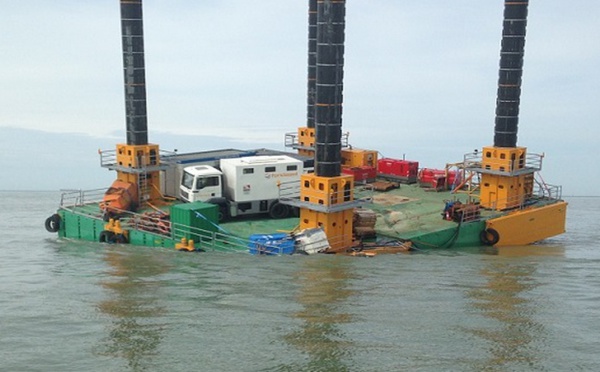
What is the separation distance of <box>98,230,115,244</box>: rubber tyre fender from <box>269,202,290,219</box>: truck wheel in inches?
347

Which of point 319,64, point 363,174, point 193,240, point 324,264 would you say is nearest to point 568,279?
point 324,264

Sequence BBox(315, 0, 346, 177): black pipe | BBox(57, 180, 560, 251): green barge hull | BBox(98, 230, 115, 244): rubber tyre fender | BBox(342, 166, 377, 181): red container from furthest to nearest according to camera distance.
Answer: BBox(342, 166, 377, 181): red container < BBox(98, 230, 115, 244): rubber tyre fender < BBox(57, 180, 560, 251): green barge hull < BBox(315, 0, 346, 177): black pipe

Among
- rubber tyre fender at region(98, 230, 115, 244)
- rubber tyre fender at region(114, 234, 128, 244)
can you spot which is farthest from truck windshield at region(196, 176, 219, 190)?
rubber tyre fender at region(98, 230, 115, 244)

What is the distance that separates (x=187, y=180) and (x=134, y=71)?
28.1 ft

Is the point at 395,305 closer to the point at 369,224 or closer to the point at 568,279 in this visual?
the point at 568,279

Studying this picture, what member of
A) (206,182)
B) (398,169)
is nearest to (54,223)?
(206,182)

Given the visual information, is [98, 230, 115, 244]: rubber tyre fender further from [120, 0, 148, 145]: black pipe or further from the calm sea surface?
[120, 0, 148, 145]: black pipe

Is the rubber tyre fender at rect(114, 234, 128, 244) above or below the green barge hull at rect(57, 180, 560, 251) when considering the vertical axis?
below

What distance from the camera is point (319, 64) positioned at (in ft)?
113

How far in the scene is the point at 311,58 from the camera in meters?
52.2

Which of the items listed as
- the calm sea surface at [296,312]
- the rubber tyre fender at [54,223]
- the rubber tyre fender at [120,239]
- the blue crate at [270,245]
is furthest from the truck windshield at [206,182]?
the rubber tyre fender at [54,223]

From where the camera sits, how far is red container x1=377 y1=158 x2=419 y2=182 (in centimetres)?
4988

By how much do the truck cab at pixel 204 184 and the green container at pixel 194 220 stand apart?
2.70 m

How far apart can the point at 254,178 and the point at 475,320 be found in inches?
716
